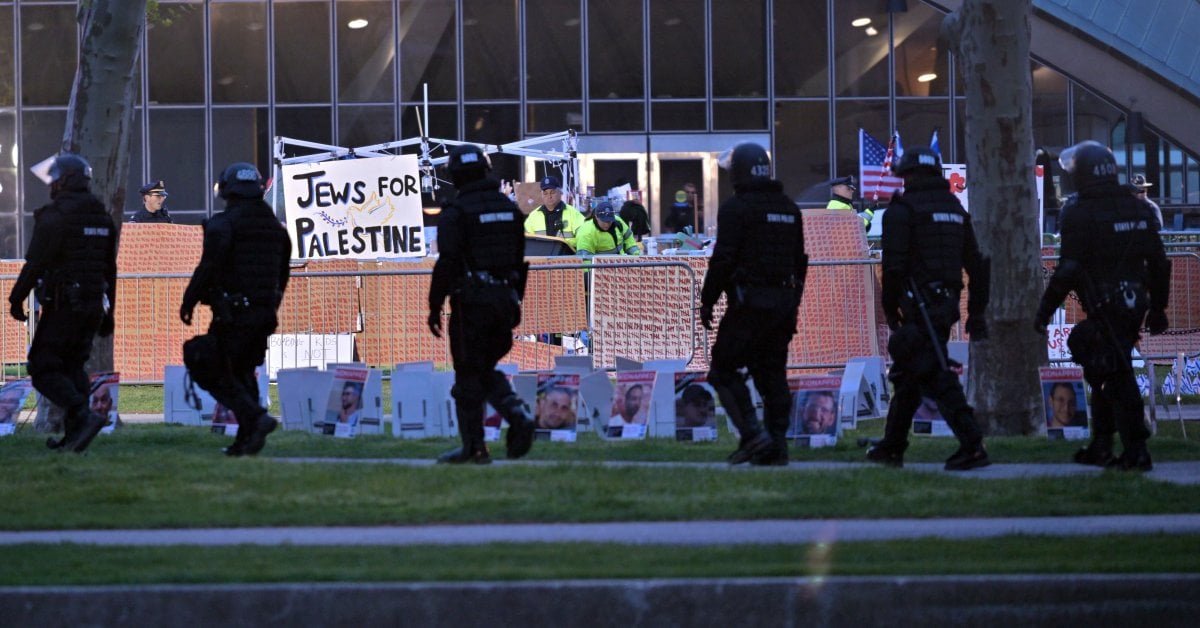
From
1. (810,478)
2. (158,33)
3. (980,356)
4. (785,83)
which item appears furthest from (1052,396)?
(158,33)

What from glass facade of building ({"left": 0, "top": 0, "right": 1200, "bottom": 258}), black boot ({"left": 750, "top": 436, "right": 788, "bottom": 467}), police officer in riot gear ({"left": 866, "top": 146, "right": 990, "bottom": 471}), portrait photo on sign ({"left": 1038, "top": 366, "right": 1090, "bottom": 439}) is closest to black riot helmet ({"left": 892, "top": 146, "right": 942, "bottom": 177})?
police officer in riot gear ({"left": 866, "top": 146, "right": 990, "bottom": 471})

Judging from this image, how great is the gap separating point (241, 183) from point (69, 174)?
118 cm

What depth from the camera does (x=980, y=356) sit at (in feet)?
40.6

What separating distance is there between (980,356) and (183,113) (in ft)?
88.6

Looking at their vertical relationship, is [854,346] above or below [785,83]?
below

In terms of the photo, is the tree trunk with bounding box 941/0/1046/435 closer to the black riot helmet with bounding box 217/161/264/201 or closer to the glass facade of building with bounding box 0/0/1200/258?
the black riot helmet with bounding box 217/161/264/201

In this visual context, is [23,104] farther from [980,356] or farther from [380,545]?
[380,545]

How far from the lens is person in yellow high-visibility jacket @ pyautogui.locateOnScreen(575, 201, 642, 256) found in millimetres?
20125

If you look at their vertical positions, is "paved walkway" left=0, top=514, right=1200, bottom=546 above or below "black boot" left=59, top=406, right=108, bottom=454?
below

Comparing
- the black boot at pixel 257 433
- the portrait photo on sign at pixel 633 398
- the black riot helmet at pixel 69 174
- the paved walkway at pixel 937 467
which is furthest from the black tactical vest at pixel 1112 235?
the black riot helmet at pixel 69 174

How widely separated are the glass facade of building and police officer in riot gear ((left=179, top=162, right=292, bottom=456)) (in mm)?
25146

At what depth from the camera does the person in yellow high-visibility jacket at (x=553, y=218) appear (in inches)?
844

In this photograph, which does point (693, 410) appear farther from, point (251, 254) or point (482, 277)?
point (251, 254)

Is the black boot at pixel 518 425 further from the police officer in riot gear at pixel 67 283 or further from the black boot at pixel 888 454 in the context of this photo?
the police officer in riot gear at pixel 67 283
